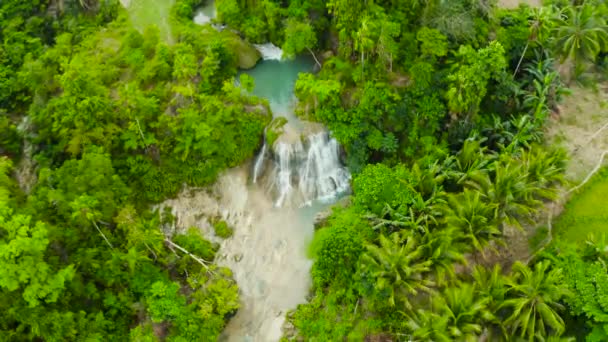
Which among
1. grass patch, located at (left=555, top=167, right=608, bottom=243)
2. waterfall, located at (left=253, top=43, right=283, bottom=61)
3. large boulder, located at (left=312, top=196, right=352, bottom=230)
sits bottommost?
large boulder, located at (left=312, top=196, right=352, bottom=230)

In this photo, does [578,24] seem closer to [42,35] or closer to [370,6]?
[370,6]

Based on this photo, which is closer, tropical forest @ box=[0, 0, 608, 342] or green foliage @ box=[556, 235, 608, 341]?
green foliage @ box=[556, 235, 608, 341]

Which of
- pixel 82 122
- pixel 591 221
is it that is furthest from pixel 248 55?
pixel 591 221

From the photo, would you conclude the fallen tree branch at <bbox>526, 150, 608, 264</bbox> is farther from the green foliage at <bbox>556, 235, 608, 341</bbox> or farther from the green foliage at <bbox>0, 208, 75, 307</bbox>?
the green foliage at <bbox>0, 208, 75, 307</bbox>

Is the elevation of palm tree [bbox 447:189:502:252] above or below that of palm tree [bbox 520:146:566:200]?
below

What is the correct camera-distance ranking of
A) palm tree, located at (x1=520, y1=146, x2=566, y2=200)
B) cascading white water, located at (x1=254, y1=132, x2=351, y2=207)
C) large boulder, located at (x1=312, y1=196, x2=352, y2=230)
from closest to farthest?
palm tree, located at (x1=520, y1=146, x2=566, y2=200) → large boulder, located at (x1=312, y1=196, x2=352, y2=230) → cascading white water, located at (x1=254, y1=132, x2=351, y2=207)

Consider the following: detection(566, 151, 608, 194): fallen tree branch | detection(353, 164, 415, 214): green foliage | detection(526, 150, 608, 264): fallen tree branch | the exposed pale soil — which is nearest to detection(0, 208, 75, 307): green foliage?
detection(353, 164, 415, 214): green foliage

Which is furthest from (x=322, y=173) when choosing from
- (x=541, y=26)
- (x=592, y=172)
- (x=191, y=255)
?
(x=541, y=26)

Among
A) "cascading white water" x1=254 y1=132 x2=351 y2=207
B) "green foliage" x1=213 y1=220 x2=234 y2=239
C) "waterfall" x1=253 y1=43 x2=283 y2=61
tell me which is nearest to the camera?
"green foliage" x1=213 y1=220 x2=234 y2=239
